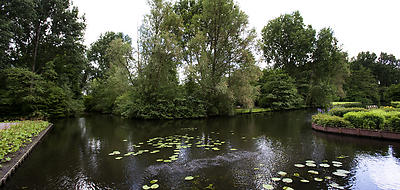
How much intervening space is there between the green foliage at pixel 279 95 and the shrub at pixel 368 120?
2019 centimetres

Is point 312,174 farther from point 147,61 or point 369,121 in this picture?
point 147,61

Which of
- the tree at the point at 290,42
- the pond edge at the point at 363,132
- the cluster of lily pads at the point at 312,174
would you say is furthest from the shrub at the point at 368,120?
the tree at the point at 290,42

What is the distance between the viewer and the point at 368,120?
8.55 meters

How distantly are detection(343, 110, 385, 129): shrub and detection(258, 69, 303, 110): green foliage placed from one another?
2019 cm

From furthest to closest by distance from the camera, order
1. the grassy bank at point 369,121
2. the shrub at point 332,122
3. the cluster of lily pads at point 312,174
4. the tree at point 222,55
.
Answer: the tree at point 222,55 < the shrub at point 332,122 < the grassy bank at point 369,121 < the cluster of lily pads at point 312,174

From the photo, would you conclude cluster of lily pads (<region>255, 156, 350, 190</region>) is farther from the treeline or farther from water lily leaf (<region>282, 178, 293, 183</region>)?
the treeline

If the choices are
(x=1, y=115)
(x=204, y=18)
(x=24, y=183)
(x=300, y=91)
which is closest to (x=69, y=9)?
(x=1, y=115)

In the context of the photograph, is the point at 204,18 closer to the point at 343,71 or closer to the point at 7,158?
the point at 7,158

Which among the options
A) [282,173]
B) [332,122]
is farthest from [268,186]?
[332,122]

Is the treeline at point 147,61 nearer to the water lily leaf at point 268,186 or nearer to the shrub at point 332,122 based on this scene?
the shrub at point 332,122

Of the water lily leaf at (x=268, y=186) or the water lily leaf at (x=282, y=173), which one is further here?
the water lily leaf at (x=282, y=173)

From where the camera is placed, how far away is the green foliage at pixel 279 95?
29.7 meters

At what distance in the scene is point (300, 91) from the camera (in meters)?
36.0

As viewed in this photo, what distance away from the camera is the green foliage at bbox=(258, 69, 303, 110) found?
29678 millimetres
